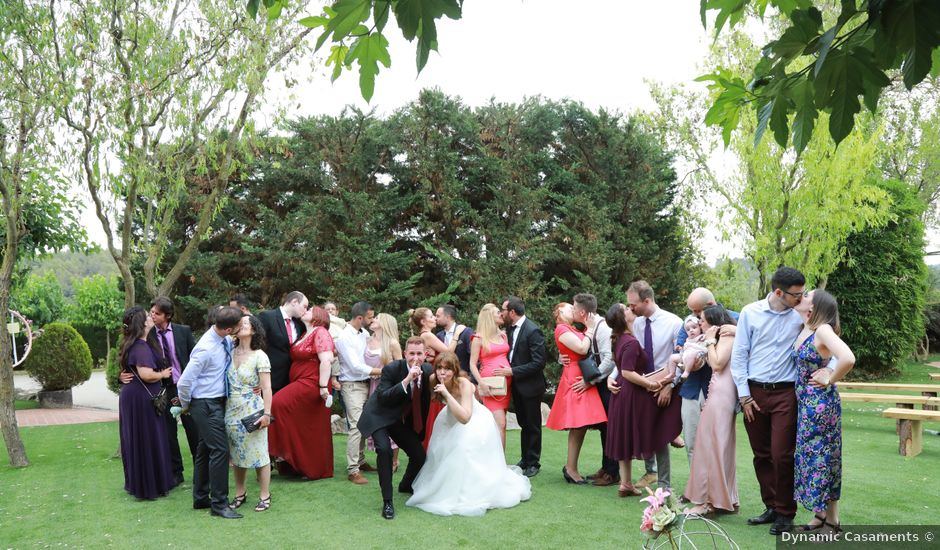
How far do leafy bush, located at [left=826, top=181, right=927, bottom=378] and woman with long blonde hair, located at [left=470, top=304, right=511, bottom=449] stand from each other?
13.2 m

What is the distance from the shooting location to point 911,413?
8.77 m

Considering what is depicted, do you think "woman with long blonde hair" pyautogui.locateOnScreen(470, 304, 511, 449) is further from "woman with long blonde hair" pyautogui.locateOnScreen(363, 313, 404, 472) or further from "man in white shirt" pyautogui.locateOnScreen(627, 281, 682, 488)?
"man in white shirt" pyautogui.locateOnScreen(627, 281, 682, 488)

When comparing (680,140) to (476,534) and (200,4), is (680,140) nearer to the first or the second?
(200,4)

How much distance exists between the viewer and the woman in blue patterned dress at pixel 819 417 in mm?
4984

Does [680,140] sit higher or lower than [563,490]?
higher

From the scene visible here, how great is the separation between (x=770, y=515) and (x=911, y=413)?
14.1 ft

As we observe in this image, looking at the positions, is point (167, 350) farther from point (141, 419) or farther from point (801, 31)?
point (801, 31)

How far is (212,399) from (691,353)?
4187 mm

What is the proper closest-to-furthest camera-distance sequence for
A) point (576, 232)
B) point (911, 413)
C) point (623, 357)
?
point (623, 357), point (911, 413), point (576, 232)

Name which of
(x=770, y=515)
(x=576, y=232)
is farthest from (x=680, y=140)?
(x=770, y=515)

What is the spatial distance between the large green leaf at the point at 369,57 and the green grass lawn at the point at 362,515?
159 inches

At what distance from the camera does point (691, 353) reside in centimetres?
604

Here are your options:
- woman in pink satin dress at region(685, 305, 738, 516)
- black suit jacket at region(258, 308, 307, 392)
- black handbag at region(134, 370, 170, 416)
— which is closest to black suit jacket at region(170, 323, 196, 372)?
black handbag at region(134, 370, 170, 416)

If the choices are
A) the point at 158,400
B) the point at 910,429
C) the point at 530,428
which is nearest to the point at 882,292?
the point at 910,429
